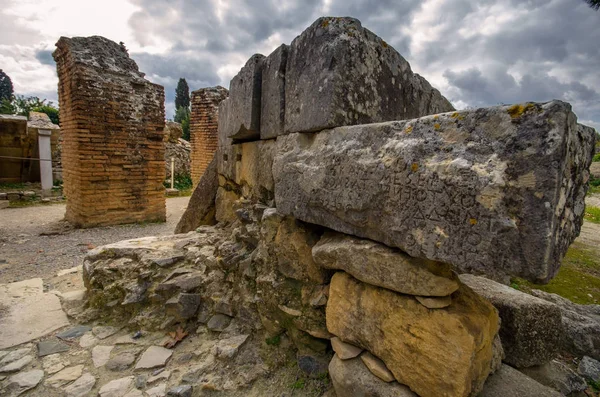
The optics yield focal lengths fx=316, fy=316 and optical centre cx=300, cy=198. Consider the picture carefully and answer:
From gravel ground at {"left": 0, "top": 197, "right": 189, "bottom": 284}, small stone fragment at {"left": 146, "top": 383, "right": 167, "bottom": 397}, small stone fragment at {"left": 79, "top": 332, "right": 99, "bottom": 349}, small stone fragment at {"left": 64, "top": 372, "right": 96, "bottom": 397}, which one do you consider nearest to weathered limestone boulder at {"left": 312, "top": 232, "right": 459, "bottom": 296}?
small stone fragment at {"left": 146, "top": 383, "right": 167, "bottom": 397}

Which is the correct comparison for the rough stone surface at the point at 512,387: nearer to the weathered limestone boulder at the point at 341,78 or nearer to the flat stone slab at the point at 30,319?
the weathered limestone boulder at the point at 341,78

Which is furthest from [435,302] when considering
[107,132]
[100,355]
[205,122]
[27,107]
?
[27,107]

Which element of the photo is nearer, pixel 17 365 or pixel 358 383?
pixel 358 383

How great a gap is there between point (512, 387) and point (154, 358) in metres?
2.09

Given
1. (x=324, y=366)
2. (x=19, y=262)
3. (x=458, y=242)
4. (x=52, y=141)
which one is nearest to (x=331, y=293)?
(x=324, y=366)

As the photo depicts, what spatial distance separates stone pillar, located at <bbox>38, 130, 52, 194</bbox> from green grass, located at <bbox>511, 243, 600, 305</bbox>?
13.6 m

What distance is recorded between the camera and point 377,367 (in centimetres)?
151

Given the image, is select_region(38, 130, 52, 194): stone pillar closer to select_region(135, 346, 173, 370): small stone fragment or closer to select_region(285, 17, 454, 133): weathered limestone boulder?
select_region(135, 346, 173, 370): small stone fragment

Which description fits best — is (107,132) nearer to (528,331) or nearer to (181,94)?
(528,331)

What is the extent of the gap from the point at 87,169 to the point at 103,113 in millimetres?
1144

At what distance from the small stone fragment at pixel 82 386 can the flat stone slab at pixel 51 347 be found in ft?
1.38

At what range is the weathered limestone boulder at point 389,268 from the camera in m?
1.30

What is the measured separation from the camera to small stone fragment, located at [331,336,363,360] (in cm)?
161

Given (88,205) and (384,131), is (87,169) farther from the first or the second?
(384,131)
